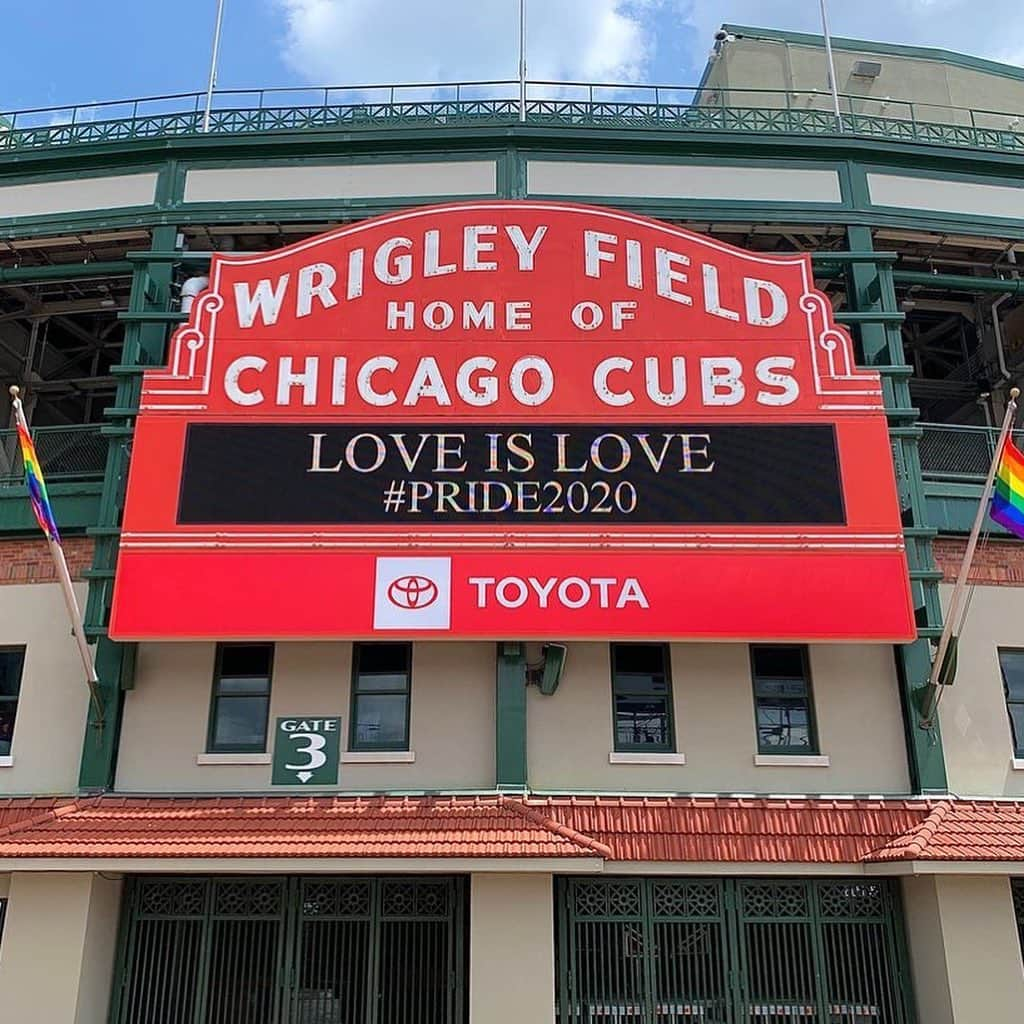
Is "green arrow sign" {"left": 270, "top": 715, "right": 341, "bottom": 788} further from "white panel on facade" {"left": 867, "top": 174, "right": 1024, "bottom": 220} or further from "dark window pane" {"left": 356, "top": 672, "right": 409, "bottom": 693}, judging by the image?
"white panel on facade" {"left": 867, "top": 174, "right": 1024, "bottom": 220}

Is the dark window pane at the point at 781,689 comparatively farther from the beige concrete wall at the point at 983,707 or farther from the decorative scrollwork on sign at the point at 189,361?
the decorative scrollwork on sign at the point at 189,361

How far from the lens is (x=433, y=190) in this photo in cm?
1675

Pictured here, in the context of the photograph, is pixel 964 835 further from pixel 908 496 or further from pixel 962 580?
pixel 908 496

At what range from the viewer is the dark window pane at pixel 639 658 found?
1455 centimetres

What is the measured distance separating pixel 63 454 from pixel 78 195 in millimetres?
4330

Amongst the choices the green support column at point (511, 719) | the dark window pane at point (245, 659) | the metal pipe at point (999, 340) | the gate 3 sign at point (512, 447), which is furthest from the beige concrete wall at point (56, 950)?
the metal pipe at point (999, 340)

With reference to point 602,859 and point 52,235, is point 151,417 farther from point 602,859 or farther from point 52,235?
point 602,859

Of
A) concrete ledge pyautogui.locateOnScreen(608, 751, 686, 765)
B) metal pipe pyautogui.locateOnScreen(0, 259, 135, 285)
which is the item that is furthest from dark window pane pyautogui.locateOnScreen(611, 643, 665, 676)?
metal pipe pyautogui.locateOnScreen(0, 259, 135, 285)

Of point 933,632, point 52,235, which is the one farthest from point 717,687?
point 52,235

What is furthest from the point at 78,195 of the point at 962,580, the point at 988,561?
the point at 988,561

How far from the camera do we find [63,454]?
17.3 meters

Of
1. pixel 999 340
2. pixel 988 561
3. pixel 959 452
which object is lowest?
pixel 988 561

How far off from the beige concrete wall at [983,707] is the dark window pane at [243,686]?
947 centimetres

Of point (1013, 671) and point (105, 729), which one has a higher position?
point (1013, 671)
